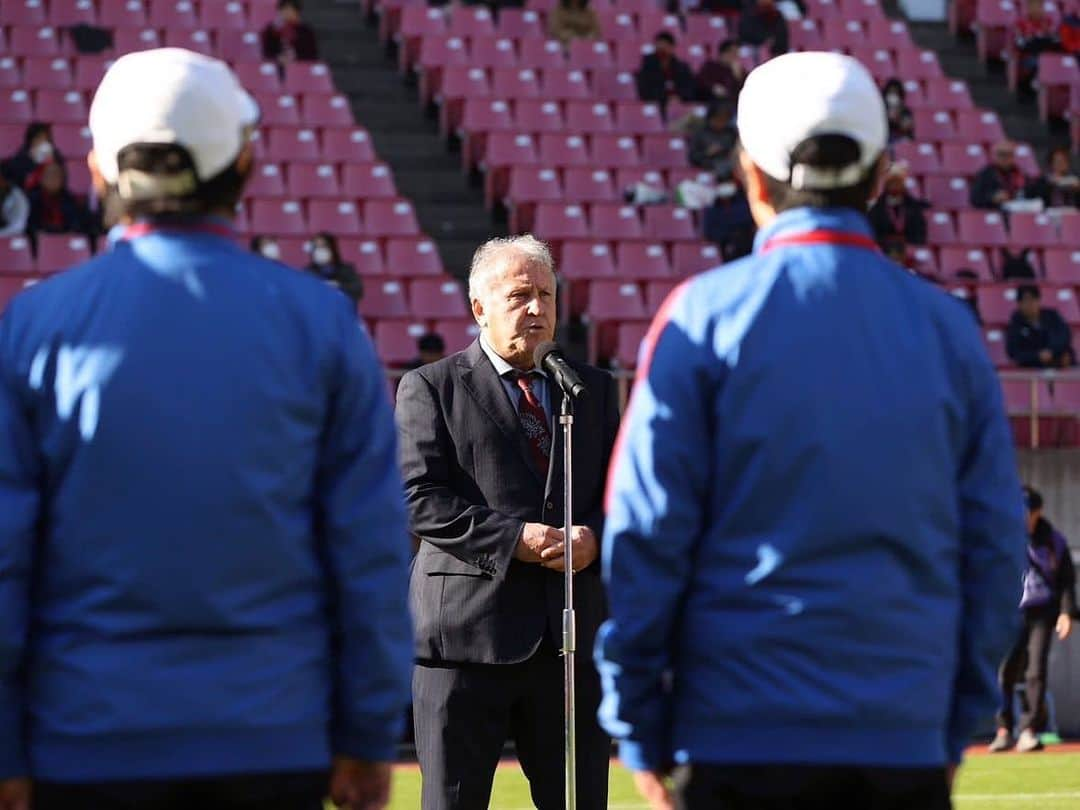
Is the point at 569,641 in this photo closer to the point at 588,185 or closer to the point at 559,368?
the point at 559,368

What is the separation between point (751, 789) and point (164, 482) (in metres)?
1.07

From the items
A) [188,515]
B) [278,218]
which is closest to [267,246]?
[278,218]

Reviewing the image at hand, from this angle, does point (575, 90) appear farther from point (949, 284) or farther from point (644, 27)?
point (949, 284)

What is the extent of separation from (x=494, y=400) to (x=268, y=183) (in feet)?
41.4

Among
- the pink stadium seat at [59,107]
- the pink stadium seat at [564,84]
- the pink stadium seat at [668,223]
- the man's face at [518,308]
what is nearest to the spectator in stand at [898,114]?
the pink stadium seat at [564,84]

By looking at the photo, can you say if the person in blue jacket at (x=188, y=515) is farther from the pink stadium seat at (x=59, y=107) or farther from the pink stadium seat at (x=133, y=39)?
the pink stadium seat at (x=133, y=39)

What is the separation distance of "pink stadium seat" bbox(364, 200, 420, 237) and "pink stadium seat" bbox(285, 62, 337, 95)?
2.21m

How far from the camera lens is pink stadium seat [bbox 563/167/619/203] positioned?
64.5 ft

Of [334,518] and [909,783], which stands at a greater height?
[334,518]

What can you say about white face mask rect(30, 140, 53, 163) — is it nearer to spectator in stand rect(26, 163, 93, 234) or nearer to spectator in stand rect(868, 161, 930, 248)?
spectator in stand rect(26, 163, 93, 234)

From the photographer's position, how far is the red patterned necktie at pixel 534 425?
651 cm

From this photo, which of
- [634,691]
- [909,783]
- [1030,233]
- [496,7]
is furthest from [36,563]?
[496,7]

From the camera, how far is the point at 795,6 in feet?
78.0

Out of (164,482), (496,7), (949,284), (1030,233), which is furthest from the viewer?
(496,7)
